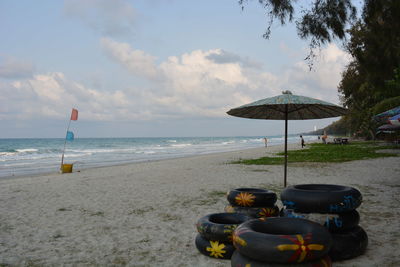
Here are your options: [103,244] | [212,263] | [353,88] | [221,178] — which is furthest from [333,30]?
[353,88]

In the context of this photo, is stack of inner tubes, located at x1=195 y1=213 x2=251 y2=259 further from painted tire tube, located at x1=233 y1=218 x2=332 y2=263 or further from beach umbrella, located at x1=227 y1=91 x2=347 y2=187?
beach umbrella, located at x1=227 y1=91 x2=347 y2=187

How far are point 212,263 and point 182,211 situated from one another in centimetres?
302

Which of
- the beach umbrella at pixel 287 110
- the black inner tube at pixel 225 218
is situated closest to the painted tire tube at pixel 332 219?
the black inner tube at pixel 225 218

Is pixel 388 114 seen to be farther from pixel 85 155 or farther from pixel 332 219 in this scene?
pixel 85 155

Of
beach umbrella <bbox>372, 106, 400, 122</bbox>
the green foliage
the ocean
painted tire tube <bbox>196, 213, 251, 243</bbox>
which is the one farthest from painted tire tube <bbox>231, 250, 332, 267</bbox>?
the green foliage

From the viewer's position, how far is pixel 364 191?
31.2 ft

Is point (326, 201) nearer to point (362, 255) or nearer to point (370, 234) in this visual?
point (362, 255)

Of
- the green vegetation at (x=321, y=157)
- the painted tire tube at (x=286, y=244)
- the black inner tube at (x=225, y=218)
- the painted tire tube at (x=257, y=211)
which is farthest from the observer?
the green vegetation at (x=321, y=157)

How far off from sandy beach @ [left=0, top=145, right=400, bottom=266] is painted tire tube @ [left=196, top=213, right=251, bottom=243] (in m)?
0.32

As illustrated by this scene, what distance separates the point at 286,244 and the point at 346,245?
166 centimetres

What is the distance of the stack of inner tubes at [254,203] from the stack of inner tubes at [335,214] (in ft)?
3.12

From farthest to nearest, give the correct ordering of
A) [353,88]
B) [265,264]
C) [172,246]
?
[353,88] → [172,246] → [265,264]

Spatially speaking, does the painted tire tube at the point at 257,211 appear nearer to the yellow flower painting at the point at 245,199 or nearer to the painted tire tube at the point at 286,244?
the yellow flower painting at the point at 245,199

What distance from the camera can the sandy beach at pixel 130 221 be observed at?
4613mm
